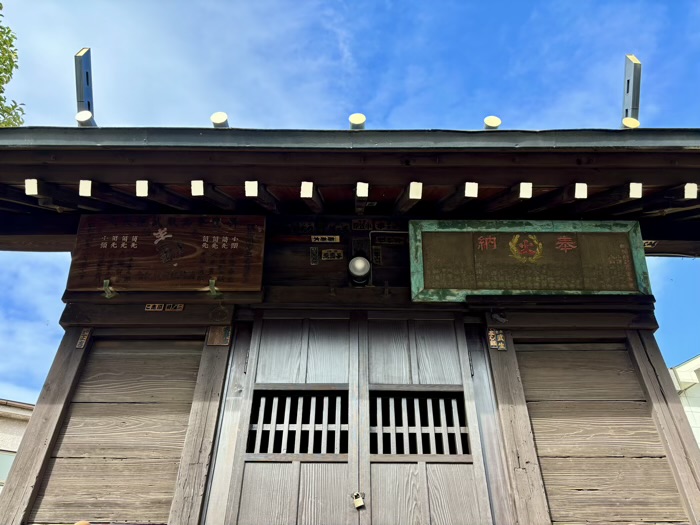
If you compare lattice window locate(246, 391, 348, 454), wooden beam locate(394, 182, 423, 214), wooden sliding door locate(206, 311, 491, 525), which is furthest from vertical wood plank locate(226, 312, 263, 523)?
wooden beam locate(394, 182, 423, 214)

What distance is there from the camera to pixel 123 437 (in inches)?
190

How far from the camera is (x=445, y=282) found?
5.41 metres

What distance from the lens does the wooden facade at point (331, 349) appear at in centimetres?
446

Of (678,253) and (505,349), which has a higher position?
(678,253)

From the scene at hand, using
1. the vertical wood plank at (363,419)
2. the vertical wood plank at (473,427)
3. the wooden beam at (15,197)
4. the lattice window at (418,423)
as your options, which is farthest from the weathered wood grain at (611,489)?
the wooden beam at (15,197)

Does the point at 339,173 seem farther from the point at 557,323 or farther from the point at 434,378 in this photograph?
the point at 557,323

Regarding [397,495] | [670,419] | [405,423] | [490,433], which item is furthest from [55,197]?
[670,419]

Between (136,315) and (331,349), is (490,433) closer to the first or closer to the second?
(331,349)

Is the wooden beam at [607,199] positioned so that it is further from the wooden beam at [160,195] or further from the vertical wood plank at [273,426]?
the wooden beam at [160,195]

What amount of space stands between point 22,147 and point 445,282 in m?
4.45

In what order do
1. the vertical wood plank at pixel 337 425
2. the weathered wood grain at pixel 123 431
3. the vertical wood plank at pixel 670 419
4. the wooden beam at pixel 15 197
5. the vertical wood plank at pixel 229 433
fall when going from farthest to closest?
1. the wooden beam at pixel 15 197
2. the weathered wood grain at pixel 123 431
3. the vertical wood plank at pixel 337 425
4. the vertical wood plank at pixel 670 419
5. the vertical wood plank at pixel 229 433

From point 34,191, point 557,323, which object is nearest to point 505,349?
point 557,323

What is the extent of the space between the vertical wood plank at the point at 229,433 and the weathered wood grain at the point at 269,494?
19 cm

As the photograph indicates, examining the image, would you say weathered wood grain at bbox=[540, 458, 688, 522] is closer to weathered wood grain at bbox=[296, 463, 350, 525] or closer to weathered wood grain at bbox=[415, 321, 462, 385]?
weathered wood grain at bbox=[415, 321, 462, 385]
